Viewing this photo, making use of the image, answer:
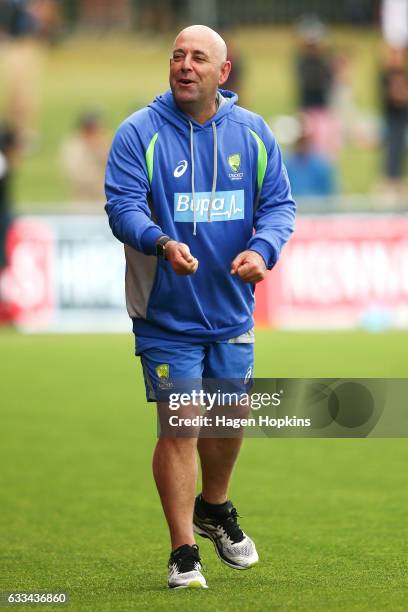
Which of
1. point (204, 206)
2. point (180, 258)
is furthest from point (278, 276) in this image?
point (180, 258)

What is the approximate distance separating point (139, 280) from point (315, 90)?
17867 mm

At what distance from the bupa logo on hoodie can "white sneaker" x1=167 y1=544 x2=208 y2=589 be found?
137cm

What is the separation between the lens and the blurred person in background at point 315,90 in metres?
23.8

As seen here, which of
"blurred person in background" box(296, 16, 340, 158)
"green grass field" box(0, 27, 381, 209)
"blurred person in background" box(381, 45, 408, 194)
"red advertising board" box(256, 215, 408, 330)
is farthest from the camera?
"green grass field" box(0, 27, 381, 209)

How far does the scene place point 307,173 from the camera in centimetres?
1977

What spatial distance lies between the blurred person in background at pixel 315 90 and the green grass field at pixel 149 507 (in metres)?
9.20

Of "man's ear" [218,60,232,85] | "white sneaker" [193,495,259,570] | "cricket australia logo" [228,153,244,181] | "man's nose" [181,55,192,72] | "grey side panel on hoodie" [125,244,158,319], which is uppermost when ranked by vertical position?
"man's nose" [181,55,192,72]

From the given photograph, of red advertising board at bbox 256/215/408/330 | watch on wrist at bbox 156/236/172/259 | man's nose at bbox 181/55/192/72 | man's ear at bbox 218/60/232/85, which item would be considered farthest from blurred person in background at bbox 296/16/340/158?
watch on wrist at bbox 156/236/172/259

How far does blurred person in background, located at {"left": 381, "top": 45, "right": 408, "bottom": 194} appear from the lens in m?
23.0

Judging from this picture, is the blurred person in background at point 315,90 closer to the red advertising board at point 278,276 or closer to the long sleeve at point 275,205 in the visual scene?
the red advertising board at point 278,276

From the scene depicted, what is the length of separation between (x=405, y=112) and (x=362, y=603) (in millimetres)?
17900

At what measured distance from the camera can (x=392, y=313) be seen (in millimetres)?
18641

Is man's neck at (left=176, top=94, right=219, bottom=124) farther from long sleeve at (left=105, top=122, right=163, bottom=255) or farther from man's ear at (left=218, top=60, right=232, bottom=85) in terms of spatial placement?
long sleeve at (left=105, top=122, right=163, bottom=255)

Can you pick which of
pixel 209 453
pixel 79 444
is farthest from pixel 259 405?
pixel 79 444
